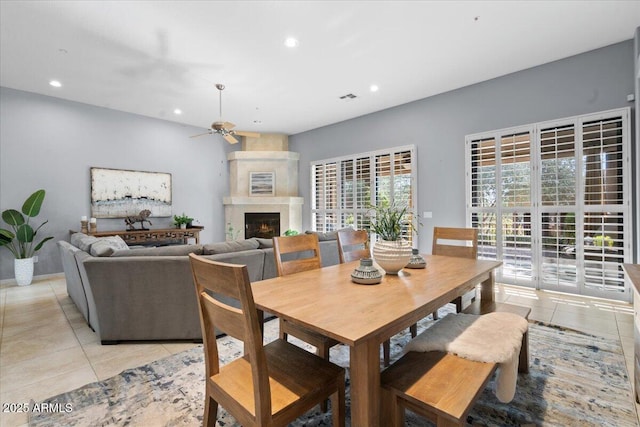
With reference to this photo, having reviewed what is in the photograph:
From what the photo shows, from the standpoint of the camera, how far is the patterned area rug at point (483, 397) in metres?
1.61

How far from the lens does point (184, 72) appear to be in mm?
4145

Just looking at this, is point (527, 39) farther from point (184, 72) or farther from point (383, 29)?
point (184, 72)

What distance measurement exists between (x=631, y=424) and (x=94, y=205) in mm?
7118

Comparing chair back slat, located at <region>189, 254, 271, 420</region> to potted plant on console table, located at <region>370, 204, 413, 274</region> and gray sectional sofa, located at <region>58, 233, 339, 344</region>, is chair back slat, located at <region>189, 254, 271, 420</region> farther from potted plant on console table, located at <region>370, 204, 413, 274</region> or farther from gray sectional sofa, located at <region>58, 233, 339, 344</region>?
gray sectional sofa, located at <region>58, 233, 339, 344</region>

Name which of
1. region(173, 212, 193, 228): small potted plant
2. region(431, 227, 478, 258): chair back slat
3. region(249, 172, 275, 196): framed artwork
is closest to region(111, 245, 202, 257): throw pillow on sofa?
region(431, 227, 478, 258): chair back slat

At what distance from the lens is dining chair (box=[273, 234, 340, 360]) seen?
1.66 metres

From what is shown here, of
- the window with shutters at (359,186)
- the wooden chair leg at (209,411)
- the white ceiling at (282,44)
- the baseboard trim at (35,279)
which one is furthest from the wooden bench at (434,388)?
the baseboard trim at (35,279)

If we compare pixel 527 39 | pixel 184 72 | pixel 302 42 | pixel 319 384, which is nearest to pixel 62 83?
pixel 184 72

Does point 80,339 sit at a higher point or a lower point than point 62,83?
lower

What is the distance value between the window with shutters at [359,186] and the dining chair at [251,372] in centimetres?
414

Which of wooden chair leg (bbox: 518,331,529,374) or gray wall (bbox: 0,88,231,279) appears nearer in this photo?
wooden chair leg (bbox: 518,331,529,374)

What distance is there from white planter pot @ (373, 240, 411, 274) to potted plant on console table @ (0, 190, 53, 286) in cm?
547

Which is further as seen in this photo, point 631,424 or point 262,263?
point 262,263

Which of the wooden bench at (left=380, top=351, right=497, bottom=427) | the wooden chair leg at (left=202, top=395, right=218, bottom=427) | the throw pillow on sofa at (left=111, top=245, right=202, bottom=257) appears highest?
the throw pillow on sofa at (left=111, top=245, right=202, bottom=257)
